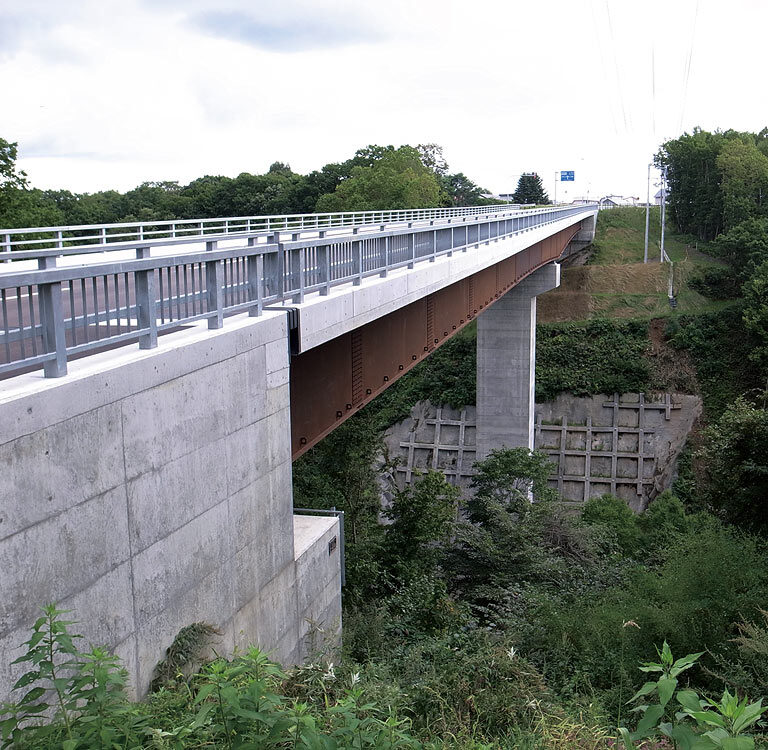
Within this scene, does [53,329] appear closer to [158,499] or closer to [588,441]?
[158,499]

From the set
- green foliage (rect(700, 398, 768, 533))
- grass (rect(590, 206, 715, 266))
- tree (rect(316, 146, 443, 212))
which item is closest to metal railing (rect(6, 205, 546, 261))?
tree (rect(316, 146, 443, 212))

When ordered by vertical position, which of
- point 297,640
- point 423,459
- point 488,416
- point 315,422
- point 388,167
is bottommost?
point 423,459

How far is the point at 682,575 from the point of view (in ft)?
46.6

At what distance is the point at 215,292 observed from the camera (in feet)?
26.5

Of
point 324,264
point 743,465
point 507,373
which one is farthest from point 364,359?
point 507,373

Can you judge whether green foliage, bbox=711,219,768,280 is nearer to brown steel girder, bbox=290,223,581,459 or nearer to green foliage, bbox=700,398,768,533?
green foliage, bbox=700,398,768,533

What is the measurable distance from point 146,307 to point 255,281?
2230 millimetres

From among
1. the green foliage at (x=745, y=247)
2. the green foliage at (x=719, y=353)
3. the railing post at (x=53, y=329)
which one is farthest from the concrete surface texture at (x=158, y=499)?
the green foliage at (x=745, y=247)

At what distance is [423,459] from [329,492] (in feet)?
77.8

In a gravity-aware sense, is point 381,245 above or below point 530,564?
above

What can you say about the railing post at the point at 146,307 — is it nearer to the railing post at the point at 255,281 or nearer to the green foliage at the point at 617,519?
the railing post at the point at 255,281

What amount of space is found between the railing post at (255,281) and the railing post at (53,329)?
315cm

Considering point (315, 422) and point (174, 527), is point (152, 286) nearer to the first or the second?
point (174, 527)

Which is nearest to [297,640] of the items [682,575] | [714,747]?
[714,747]
